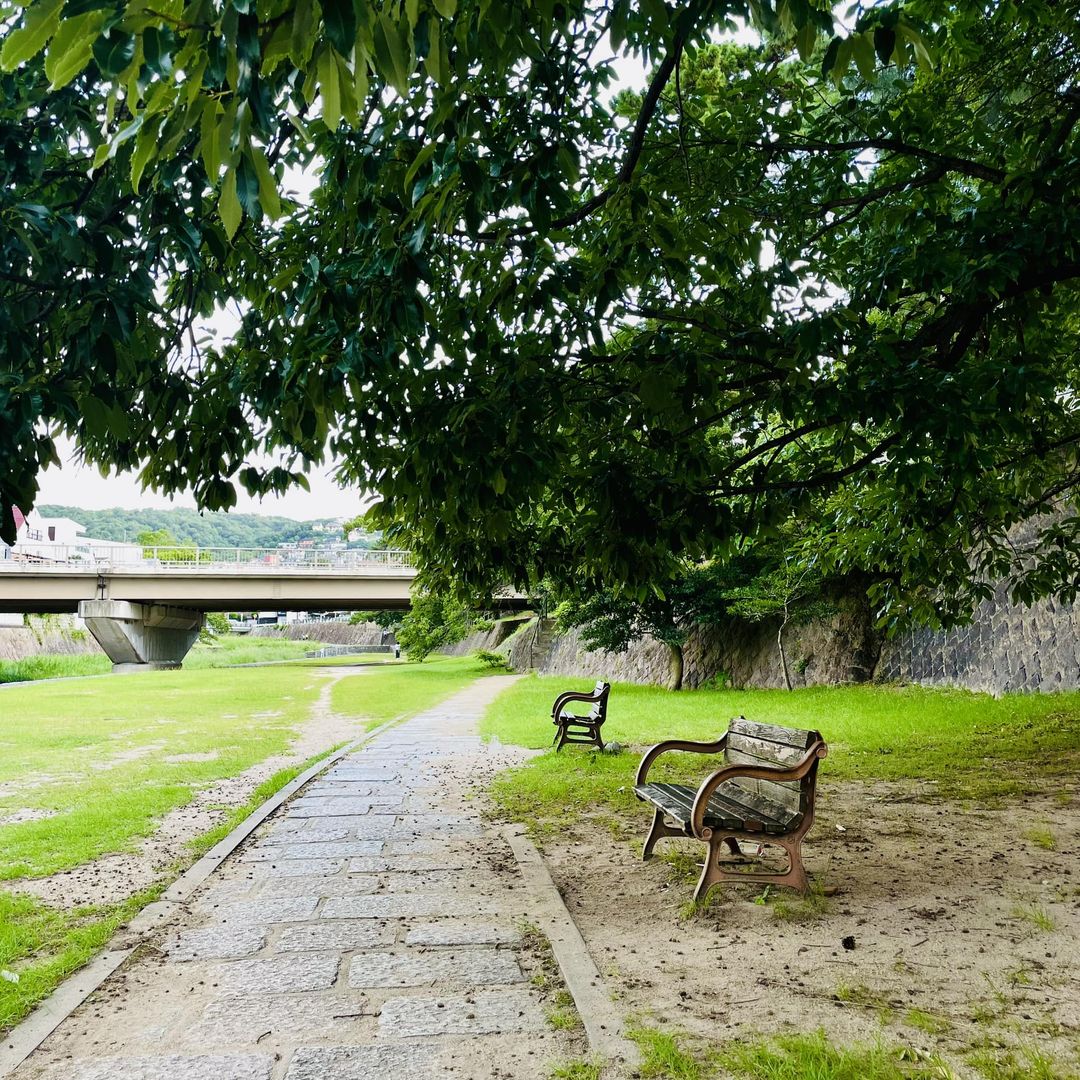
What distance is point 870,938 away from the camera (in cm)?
428

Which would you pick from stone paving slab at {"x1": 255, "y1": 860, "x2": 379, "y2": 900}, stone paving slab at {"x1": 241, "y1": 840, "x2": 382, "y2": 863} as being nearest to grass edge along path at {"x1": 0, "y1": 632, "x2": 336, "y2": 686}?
stone paving slab at {"x1": 241, "y1": 840, "x2": 382, "y2": 863}

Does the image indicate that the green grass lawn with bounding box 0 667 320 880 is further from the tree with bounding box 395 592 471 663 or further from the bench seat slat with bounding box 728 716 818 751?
the tree with bounding box 395 592 471 663

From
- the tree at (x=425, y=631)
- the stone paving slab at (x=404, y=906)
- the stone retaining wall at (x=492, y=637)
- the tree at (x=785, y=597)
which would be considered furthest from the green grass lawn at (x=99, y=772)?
the stone retaining wall at (x=492, y=637)

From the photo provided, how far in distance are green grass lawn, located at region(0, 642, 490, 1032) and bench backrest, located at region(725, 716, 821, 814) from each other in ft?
12.7

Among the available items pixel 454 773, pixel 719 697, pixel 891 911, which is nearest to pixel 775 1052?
pixel 891 911

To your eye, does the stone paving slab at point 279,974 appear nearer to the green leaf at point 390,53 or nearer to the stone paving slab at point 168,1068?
the stone paving slab at point 168,1068

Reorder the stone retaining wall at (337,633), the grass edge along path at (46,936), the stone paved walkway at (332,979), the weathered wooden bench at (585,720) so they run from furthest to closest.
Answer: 1. the stone retaining wall at (337,633)
2. the weathered wooden bench at (585,720)
3. the grass edge along path at (46,936)
4. the stone paved walkway at (332,979)

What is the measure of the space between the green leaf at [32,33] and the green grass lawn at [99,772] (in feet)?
11.9

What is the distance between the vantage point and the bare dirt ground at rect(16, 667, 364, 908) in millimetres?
5258

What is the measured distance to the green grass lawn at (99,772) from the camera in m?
4.41

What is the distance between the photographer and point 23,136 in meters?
3.69

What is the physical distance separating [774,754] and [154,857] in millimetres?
4442

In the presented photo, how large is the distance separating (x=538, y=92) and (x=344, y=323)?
191cm

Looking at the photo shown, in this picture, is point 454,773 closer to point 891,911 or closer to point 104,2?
point 891,911
